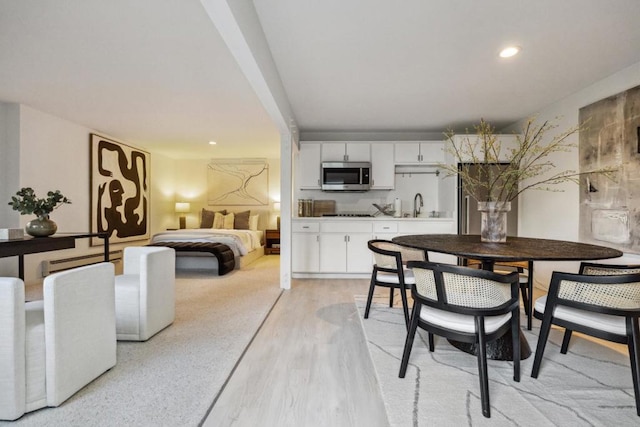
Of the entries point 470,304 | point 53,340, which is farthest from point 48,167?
point 470,304

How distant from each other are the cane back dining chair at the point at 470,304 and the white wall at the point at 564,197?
2183 millimetres

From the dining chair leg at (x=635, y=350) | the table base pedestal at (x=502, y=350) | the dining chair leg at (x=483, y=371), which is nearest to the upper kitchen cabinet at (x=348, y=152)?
the table base pedestal at (x=502, y=350)

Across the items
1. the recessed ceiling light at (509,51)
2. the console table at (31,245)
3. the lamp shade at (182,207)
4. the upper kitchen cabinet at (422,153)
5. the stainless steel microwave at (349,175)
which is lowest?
the console table at (31,245)

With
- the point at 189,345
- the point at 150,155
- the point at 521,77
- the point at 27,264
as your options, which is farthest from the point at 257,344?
the point at 150,155

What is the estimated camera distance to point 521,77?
10.1 feet

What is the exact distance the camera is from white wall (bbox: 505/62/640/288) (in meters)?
2.99

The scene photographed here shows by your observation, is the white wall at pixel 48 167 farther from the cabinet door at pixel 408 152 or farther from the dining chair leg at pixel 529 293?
the dining chair leg at pixel 529 293

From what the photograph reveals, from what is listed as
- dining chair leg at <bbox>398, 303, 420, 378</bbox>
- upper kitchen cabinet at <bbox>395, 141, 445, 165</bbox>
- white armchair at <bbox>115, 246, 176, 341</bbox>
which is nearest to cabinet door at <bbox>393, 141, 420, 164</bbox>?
upper kitchen cabinet at <bbox>395, 141, 445, 165</bbox>

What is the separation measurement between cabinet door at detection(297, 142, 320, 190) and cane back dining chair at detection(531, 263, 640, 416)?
3602 millimetres

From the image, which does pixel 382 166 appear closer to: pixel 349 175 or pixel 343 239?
pixel 349 175

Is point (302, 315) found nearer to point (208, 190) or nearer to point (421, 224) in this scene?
point (421, 224)

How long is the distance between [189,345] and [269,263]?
12.0 ft

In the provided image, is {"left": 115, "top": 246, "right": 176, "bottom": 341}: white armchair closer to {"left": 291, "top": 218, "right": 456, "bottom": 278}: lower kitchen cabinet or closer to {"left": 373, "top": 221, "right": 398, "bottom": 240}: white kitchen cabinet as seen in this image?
{"left": 291, "top": 218, "right": 456, "bottom": 278}: lower kitchen cabinet

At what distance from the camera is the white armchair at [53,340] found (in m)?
1.40
